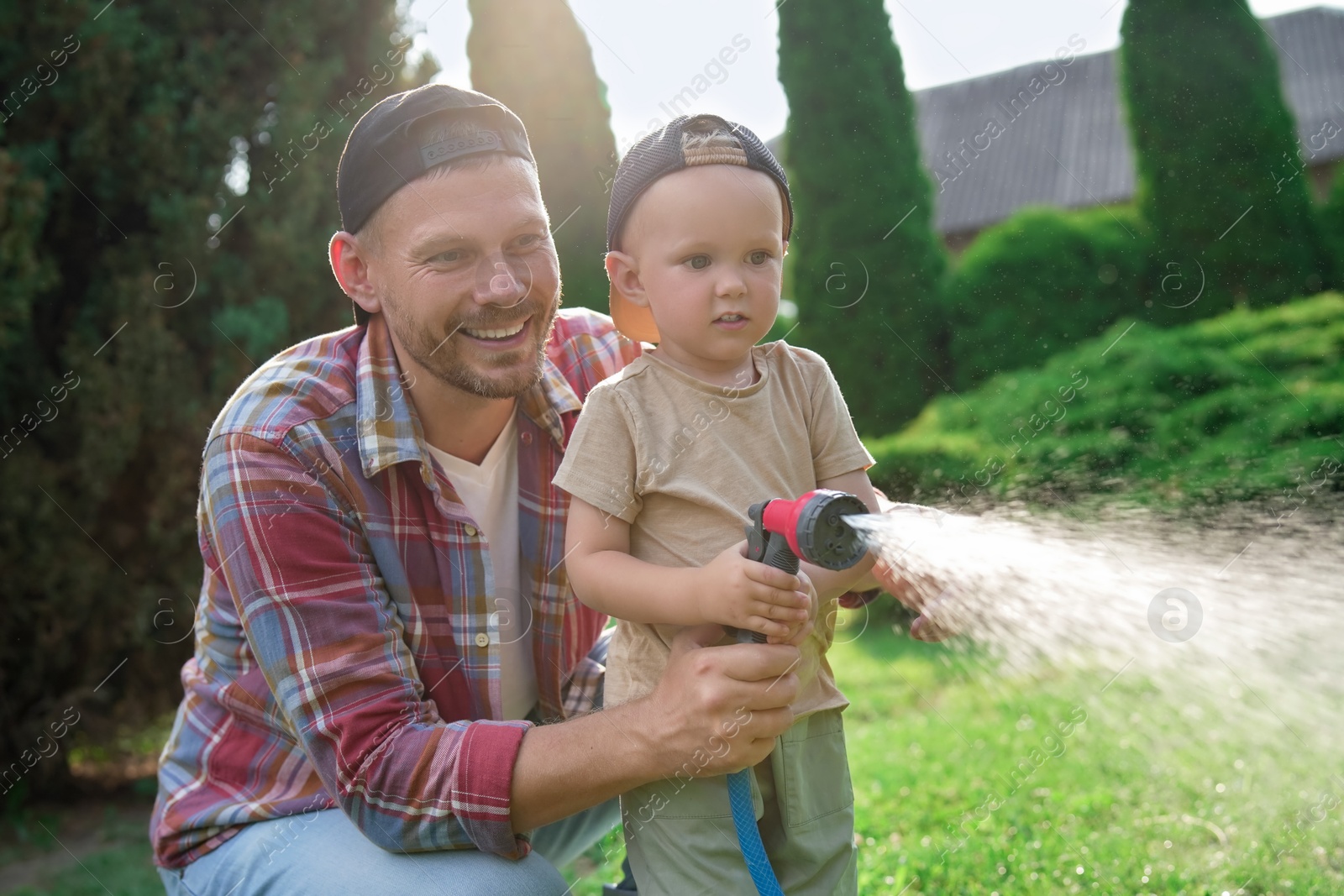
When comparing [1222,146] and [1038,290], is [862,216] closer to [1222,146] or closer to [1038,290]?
[1038,290]

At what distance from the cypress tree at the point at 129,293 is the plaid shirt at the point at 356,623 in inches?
126

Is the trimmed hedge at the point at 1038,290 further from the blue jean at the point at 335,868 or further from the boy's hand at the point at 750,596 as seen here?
the boy's hand at the point at 750,596

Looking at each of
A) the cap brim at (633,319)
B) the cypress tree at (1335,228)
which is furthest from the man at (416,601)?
the cypress tree at (1335,228)

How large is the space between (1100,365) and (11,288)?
7.52 m

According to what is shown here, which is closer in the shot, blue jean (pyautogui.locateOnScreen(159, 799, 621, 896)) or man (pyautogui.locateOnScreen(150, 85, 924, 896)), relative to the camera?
man (pyautogui.locateOnScreen(150, 85, 924, 896))

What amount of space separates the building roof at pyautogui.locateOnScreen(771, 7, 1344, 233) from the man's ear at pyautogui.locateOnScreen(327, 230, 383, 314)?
60.8 feet

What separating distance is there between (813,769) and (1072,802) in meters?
2.12

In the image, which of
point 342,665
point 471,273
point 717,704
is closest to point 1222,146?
point 471,273

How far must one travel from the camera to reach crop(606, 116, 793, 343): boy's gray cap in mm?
2223

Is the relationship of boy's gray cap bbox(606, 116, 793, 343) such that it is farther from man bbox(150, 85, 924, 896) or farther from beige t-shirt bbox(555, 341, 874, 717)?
man bbox(150, 85, 924, 896)

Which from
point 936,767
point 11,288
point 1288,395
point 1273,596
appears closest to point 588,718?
point 1273,596

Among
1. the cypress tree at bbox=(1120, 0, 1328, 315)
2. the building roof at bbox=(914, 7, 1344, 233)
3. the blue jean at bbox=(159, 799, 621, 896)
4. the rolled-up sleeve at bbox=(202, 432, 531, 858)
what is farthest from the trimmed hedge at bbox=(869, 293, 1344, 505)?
the building roof at bbox=(914, 7, 1344, 233)

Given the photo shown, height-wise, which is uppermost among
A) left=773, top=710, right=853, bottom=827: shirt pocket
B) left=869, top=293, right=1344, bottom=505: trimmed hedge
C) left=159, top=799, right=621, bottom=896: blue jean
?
left=159, top=799, right=621, bottom=896: blue jean

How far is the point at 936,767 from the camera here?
4.77 m
